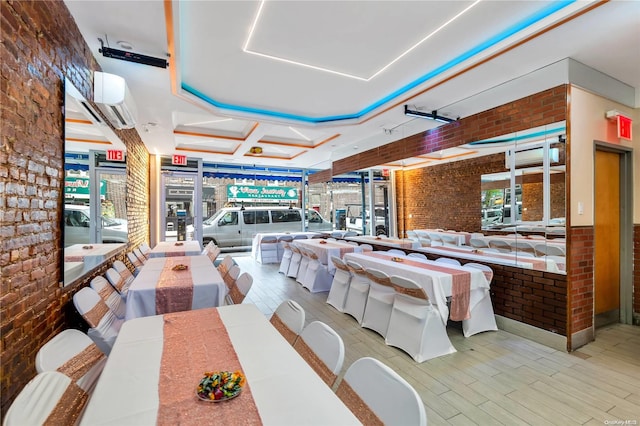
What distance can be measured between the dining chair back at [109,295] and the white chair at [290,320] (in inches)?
67.1

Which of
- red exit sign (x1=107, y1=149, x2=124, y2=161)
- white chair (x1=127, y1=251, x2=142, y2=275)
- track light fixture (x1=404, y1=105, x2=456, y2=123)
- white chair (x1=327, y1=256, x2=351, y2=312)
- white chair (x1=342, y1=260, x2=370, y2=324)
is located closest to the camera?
red exit sign (x1=107, y1=149, x2=124, y2=161)

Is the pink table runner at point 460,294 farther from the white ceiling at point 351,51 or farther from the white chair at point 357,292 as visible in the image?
the white ceiling at point 351,51

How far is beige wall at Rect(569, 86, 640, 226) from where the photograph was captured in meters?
2.89

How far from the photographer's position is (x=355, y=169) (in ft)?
22.7

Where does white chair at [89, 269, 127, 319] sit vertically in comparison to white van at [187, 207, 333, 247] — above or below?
below

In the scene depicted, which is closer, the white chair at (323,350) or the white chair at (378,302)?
the white chair at (323,350)

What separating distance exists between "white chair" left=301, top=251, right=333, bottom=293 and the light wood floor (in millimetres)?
1556

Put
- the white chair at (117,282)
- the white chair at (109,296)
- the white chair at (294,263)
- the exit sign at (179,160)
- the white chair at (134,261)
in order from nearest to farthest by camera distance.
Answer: the white chair at (109,296), the white chair at (117,282), the white chair at (134,261), the white chair at (294,263), the exit sign at (179,160)

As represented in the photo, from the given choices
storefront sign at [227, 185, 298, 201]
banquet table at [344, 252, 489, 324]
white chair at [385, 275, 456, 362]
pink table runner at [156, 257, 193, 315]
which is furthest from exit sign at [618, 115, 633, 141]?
storefront sign at [227, 185, 298, 201]

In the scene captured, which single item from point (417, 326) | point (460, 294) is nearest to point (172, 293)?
point (417, 326)

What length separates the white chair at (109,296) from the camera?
262cm

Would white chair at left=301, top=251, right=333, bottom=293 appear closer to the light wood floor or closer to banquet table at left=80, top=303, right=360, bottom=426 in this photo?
the light wood floor

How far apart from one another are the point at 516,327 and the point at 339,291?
2.11 m

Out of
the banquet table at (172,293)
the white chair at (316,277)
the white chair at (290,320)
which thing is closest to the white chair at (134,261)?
the banquet table at (172,293)
